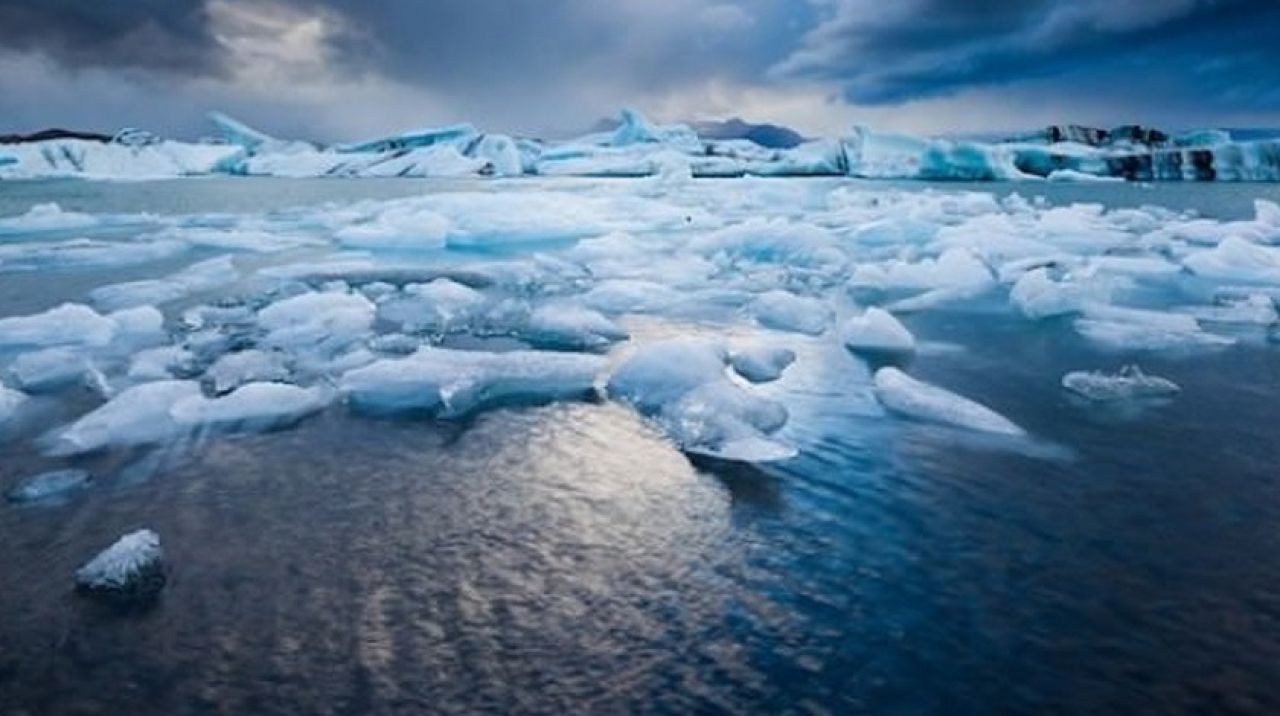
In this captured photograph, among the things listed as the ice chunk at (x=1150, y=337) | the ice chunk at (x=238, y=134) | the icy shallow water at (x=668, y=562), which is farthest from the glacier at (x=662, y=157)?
the icy shallow water at (x=668, y=562)

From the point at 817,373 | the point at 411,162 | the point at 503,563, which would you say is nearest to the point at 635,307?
the point at 817,373

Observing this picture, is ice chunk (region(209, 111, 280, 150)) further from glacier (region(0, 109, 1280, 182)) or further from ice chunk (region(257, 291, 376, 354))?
ice chunk (region(257, 291, 376, 354))

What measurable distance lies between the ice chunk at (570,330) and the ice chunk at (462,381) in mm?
1179

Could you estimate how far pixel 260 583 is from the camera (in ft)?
11.2

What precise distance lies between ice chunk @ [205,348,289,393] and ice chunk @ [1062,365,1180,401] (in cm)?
574

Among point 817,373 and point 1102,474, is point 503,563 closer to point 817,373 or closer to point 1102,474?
point 1102,474

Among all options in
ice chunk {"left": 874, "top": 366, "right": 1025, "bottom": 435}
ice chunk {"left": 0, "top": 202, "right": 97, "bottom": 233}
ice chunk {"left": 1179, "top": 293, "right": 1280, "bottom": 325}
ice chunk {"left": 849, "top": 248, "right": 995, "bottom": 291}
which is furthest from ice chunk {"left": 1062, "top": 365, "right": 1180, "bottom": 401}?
ice chunk {"left": 0, "top": 202, "right": 97, "bottom": 233}

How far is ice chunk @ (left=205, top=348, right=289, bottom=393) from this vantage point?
609 cm

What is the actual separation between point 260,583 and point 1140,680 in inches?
126

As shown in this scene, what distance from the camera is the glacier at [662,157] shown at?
39.3 meters

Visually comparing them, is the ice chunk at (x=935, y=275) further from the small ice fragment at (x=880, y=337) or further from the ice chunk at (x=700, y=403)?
the ice chunk at (x=700, y=403)

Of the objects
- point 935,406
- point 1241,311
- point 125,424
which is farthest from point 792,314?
point 125,424

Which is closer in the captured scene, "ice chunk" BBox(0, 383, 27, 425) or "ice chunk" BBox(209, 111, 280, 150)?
"ice chunk" BBox(0, 383, 27, 425)

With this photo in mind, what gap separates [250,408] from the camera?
545 centimetres
